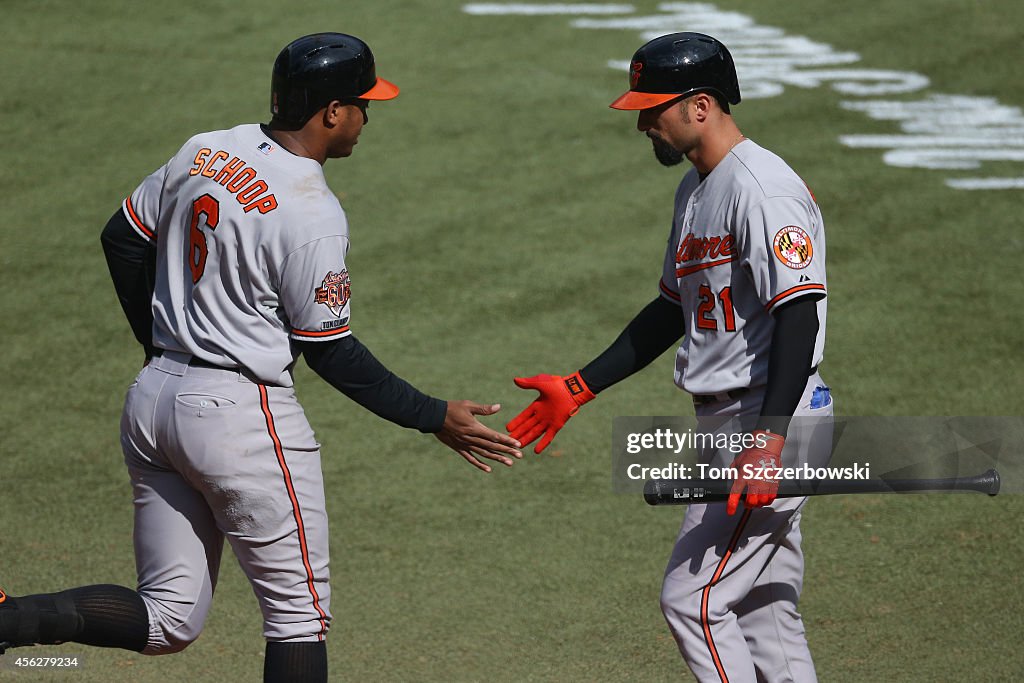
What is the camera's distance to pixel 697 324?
3.38 m

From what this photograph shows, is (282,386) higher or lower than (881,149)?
higher

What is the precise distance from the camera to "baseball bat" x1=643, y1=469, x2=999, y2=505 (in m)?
3.23

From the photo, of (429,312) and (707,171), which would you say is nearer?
(707,171)

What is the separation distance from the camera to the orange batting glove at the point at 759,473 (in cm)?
311

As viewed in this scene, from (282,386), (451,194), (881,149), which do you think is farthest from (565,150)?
(282,386)

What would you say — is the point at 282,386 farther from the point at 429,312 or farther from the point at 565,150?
the point at 565,150

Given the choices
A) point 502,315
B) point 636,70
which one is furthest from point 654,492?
point 502,315

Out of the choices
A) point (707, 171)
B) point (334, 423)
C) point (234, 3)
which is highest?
point (707, 171)

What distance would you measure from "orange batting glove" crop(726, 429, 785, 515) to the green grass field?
117 cm

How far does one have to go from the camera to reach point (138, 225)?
344cm

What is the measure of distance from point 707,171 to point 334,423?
2.99 metres

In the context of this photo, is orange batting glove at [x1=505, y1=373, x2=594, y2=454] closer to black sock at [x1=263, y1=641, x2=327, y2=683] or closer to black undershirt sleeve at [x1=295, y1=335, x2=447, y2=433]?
black undershirt sleeve at [x1=295, y1=335, x2=447, y2=433]

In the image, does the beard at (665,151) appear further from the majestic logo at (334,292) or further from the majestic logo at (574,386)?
the majestic logo at (334,292)

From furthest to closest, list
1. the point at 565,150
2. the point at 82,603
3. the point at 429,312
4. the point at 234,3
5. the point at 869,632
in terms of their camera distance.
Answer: the point at 234,3
the point at 565,150
the point at 429,312
the point at 869,632
the point at 82,603
